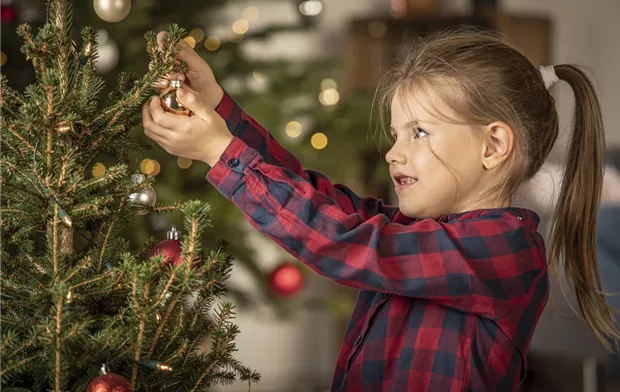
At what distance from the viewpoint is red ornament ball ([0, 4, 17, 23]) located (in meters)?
1.98

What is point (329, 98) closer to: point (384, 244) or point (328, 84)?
point (328, 84)

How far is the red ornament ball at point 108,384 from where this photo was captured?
2.77 ft

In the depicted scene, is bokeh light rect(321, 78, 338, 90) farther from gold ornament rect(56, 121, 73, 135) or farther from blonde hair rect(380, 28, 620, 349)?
gold ornament rect(56, 121, 73, 135)

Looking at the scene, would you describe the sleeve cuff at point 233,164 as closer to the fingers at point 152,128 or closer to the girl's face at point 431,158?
the fingers at point 152,128

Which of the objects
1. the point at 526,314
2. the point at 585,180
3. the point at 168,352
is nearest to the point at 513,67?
the point at 585,180

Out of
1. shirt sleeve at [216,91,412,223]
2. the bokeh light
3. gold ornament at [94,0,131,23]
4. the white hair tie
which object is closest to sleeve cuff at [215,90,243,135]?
shirt sleeve at [216,91,412,223]

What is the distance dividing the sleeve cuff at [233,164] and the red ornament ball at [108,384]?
288 mm

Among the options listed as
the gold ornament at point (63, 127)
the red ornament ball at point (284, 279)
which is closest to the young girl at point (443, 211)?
the gold ornament at point (63, 127)

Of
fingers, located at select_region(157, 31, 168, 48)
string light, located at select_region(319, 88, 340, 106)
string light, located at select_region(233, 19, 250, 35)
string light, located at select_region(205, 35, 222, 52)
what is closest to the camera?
fingers, located at select_region(157, 31, 168, 48)

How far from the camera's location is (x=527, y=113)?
1.24 m

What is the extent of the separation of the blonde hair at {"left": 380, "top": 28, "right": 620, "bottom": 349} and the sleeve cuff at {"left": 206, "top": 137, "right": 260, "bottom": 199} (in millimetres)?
316

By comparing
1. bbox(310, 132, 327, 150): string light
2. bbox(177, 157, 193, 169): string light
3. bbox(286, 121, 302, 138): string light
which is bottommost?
bbox(177, 157, 193, 169): string light

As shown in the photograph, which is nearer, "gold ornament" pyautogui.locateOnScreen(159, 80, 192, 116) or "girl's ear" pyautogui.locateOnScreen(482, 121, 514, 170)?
"gold ornament" pyautogui.locateOnScreen(159, 80, 192, 116)

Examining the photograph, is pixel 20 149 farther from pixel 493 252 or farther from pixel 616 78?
pixel 616 78
